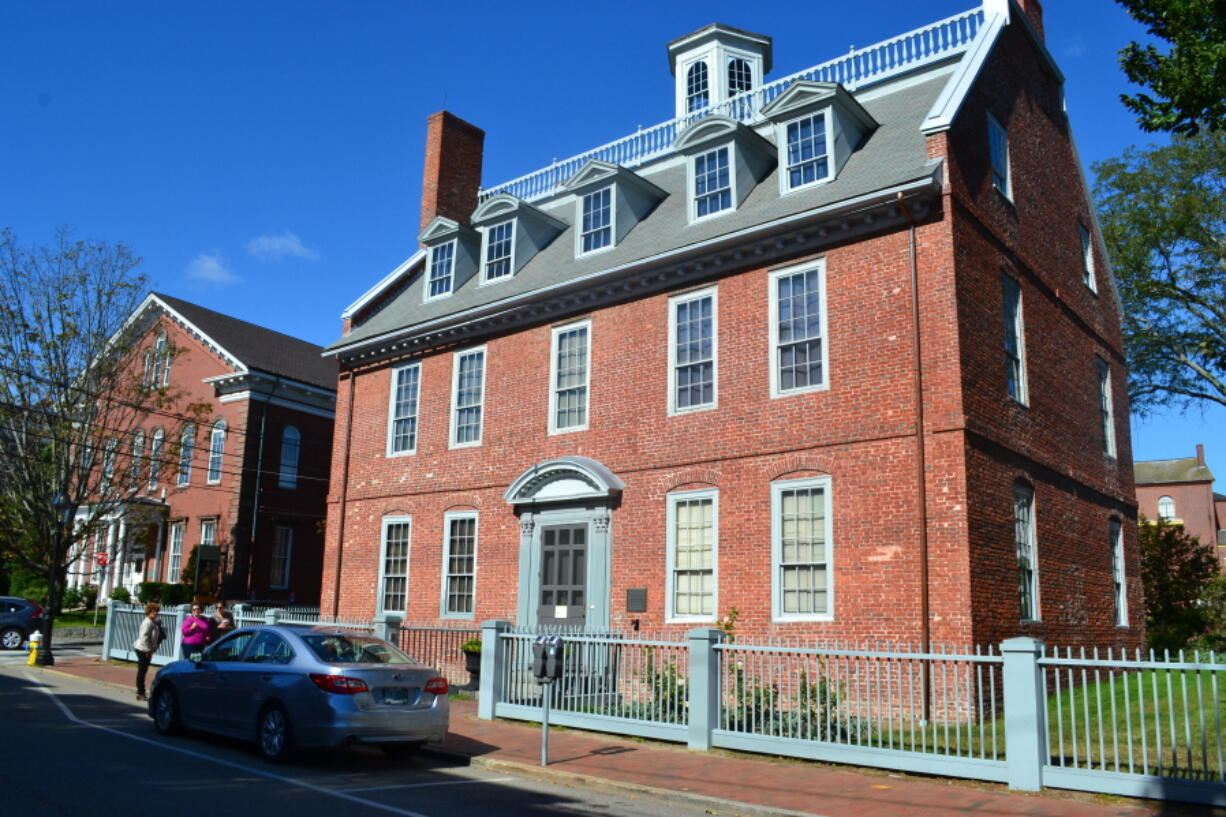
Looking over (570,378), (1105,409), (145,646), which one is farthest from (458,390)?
(1105,409)

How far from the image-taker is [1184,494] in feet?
216

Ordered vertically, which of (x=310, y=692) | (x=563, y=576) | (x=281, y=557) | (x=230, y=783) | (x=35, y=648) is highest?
(x=281, y=557)

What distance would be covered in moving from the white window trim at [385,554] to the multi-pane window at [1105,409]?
14.7m

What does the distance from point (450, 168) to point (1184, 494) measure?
59.9 meters

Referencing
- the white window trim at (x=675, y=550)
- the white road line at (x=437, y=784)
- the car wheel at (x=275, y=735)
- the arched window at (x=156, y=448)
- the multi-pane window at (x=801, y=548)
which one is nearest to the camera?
the white road line at (x=437, y=784)

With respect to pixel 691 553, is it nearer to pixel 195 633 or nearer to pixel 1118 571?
pixel 195 633

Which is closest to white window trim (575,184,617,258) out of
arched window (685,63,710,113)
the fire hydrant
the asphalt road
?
arched window (685,63,710,113)

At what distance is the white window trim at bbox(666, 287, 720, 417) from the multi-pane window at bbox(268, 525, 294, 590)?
21176 millimetres

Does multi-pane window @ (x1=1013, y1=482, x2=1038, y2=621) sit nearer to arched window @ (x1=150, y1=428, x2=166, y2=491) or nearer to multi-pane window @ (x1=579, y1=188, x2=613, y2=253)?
multi-pane window @ (x1=579, y1=188, x2=613, y2=253)

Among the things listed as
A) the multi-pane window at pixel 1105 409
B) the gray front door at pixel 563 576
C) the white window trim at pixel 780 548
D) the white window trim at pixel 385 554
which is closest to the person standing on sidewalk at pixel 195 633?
the white window trim at pixel 385 554

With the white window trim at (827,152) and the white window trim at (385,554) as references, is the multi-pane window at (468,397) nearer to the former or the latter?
the white window trim at (385,554)

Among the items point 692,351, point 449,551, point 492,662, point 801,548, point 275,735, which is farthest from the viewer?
point 449,551

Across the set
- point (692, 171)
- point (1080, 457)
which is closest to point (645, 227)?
point (692, 171)

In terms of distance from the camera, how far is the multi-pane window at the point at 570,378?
745 inches
